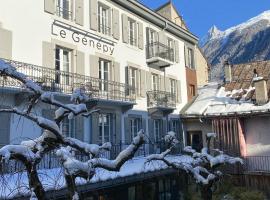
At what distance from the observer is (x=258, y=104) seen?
69.2 ft

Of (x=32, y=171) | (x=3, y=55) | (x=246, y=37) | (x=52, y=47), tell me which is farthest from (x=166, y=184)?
(x=246, y=37)

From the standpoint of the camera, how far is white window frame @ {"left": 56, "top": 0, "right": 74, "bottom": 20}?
53.5 feet

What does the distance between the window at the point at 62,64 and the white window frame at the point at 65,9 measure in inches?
63.1

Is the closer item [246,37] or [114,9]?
[114,9]

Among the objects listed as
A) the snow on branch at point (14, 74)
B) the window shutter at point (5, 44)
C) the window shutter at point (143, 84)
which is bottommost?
the snow on branch at point (14, 74)

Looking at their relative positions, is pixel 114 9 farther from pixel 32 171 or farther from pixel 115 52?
pixel 32 171

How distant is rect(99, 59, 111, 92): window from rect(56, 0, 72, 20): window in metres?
3.08

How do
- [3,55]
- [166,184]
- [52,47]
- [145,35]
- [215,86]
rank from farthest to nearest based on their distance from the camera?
[215,86]
[145,35]
[166,184]
[52,47]
[3,55]

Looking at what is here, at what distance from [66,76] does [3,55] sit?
334cm

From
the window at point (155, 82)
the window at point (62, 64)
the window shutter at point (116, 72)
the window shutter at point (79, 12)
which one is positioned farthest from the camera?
the window at point (155, 82)

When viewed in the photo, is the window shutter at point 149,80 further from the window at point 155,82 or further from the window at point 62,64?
the window at point 62,64

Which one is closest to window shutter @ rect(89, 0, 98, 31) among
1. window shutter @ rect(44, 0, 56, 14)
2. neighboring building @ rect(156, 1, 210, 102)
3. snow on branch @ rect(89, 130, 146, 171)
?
window shutter @ rect(44, 0, 56, 14)

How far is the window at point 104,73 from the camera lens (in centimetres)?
1805

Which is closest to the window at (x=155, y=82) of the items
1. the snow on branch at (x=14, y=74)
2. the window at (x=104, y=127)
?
the window at (x=104, y=127)
